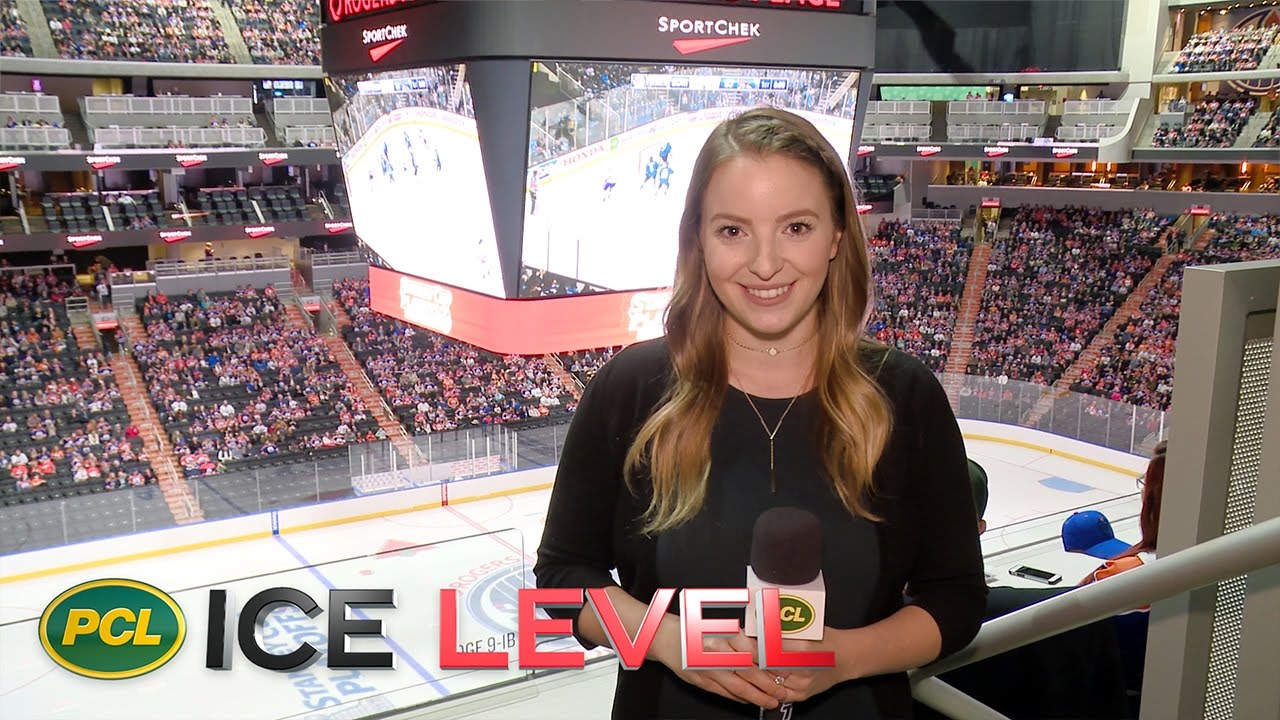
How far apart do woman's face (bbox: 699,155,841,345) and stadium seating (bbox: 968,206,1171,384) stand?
15.1 m

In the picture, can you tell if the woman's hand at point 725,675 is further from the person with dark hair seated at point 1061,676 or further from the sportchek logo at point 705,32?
the sportchek logo at point 705,32

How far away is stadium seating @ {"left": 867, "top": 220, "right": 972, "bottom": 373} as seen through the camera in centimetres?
1694

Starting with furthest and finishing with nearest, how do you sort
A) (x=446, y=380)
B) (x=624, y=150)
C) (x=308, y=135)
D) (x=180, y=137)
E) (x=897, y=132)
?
(x=897, y=132), (x=308, y=135), (x=180, y=137), (x=446, y=380), (x=624, y=150)

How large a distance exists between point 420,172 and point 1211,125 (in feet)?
57.7

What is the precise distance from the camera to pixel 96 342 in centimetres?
1560

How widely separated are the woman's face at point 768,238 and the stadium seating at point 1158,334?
42.7 ft

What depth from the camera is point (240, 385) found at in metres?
14.7

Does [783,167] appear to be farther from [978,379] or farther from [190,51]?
[190,51]

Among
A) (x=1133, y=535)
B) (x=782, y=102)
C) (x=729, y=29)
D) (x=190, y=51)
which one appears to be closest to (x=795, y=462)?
(x=1133, y=535)

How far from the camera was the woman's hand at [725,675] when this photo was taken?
1144mm

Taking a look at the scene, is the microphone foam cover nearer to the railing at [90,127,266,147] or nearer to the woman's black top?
the woman's black top

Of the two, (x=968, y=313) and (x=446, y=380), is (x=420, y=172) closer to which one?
(x=446, y=380)

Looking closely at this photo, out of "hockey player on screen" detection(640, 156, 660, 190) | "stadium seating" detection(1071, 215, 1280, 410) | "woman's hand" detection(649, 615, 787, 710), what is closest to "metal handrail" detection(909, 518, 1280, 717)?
"woman's hand" detection(649, 615, 787, 710)

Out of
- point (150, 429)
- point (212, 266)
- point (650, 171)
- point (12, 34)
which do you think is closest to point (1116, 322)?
point (650, 171)
